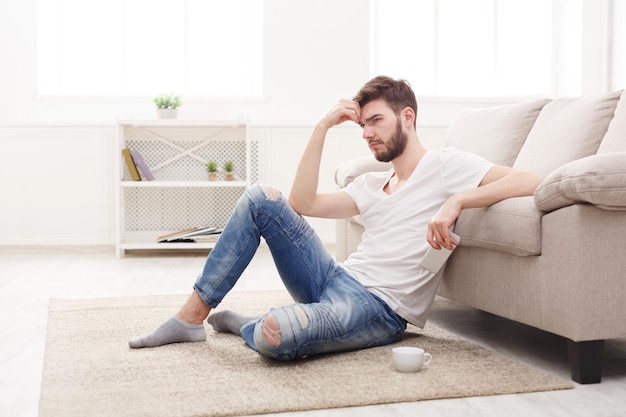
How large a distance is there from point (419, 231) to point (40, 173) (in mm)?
3736

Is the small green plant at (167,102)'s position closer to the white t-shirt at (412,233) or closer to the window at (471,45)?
the window at (471,45)

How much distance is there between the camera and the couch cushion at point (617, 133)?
225cm

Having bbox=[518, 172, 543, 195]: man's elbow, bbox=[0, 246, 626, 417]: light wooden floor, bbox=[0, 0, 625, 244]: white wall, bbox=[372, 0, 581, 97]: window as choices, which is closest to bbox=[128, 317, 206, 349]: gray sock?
bbox=[0, 246, 626, 417]: light wooden floor

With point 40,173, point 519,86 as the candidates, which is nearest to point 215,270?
point 40,173

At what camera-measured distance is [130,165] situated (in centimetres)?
485

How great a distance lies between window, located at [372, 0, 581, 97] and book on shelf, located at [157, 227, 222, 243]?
5.90 ft

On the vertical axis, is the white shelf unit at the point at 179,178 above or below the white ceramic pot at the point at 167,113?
below

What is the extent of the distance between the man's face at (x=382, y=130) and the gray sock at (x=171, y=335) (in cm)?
76

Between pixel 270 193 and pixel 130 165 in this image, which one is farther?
pixel 130 165

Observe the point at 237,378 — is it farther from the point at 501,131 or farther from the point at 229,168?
the point at 229,168

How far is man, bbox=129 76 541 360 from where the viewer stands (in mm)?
2059

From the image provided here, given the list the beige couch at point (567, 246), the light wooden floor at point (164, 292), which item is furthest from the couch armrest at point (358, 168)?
the beige couch at point (567, 246)

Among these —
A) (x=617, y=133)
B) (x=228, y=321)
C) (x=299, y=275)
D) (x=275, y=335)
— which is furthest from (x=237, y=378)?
(x=617, y=133)

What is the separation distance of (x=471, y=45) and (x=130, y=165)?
2.72 m
